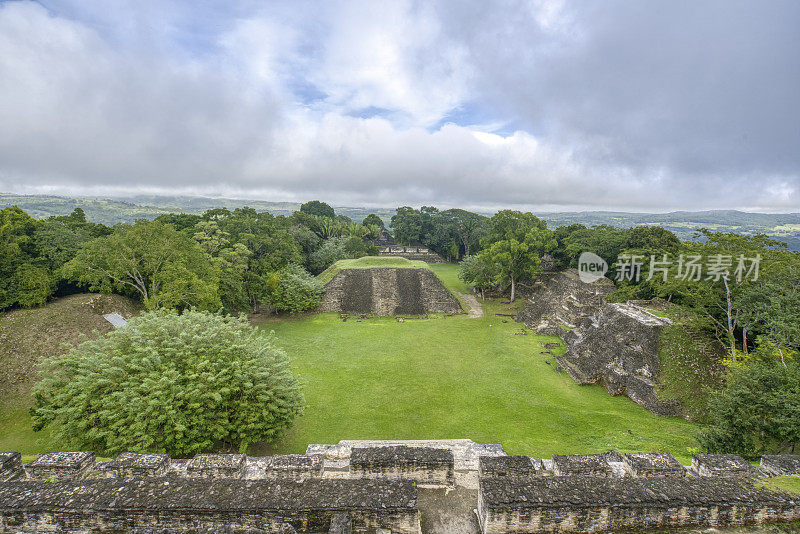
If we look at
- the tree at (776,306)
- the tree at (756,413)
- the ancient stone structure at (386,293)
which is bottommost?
the ancient stone structure at (386,293)

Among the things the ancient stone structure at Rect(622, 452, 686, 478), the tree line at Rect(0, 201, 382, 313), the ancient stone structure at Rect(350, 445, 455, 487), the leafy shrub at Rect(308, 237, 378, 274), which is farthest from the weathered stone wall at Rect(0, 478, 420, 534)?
the leafy shrub at Rect(308, 237, 378, 274)

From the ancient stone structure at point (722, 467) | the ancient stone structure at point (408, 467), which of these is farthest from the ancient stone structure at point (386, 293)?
the ancient stone structure at point (722, 467)

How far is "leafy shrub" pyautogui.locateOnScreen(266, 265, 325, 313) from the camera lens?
26.8m

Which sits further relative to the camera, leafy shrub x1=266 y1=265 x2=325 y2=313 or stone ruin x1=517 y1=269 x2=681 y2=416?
leafy shrub x1=266 y1=265 x2=325 y2=313

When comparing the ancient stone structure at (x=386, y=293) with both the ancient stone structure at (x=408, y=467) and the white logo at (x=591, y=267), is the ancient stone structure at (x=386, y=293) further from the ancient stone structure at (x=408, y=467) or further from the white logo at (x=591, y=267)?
the ancient stone structure at (x=408, y=467)

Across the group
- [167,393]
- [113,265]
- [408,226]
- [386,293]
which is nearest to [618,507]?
[167,393]

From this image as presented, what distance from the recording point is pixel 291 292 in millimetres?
26797

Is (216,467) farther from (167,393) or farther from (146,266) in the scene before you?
(146,266)

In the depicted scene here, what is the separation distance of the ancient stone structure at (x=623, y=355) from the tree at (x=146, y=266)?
66.9 ft

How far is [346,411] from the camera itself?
1357 centimetres

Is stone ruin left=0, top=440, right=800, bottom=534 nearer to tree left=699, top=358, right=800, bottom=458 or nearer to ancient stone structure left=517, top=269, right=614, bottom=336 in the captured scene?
tree left=699, top=358, right=800, bottom=458

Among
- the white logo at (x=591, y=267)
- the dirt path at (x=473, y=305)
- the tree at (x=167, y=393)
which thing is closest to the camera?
the tree at (x=167, y=393)

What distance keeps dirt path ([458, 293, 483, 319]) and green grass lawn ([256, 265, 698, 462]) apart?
4.96m

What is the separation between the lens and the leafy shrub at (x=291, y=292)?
26750mm
